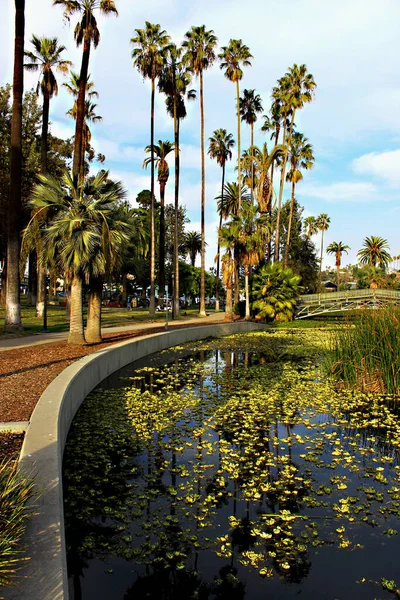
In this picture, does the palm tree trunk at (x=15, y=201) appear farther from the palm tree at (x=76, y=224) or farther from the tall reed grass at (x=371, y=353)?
the tall reed grass at (x=371, y=353)

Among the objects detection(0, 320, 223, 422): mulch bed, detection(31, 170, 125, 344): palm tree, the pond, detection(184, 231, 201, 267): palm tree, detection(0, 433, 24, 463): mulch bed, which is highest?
detection(184, 231, 201, 267): palm tree

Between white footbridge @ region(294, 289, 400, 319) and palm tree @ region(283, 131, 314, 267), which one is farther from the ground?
palm tree @ region(283, 131, 314, 267)

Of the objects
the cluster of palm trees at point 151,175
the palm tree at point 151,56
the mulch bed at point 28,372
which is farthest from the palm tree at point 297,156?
the mulch bed at point 28,372

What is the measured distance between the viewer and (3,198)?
32.7m

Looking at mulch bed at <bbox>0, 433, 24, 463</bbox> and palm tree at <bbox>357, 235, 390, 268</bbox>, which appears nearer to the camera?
mulch bed at <bbox>0, 433, 24, 463</bbox>

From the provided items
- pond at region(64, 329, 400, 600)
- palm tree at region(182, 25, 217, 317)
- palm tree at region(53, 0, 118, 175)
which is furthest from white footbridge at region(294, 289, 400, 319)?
pond at region(64, 329, 400, 600)

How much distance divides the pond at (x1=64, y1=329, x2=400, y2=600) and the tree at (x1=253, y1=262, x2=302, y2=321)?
87.4 feet

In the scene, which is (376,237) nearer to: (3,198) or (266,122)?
(266,122)

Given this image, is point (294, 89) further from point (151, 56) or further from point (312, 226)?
point (312, 226)

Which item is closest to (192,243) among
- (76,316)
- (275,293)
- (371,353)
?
(275,293)

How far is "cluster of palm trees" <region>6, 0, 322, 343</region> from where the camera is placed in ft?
51.3

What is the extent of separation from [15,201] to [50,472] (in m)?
17.2

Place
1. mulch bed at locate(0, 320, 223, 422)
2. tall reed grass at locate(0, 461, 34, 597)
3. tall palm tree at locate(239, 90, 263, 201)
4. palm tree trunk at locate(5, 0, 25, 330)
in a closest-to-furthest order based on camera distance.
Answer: tall reed grass at locate(0, 461, 34, 597)
mulch bed at locate(0, 320, 223, 422)
palm tree trunk at locate(5, 0, 25, 330)
tall palm tree at locate(239, 90, 263, 201)

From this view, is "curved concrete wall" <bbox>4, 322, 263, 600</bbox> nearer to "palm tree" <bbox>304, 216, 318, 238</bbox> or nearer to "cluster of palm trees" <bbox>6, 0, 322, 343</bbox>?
"cluster of palm trees" <bbox>6, 0, 322, 343</bbox>
